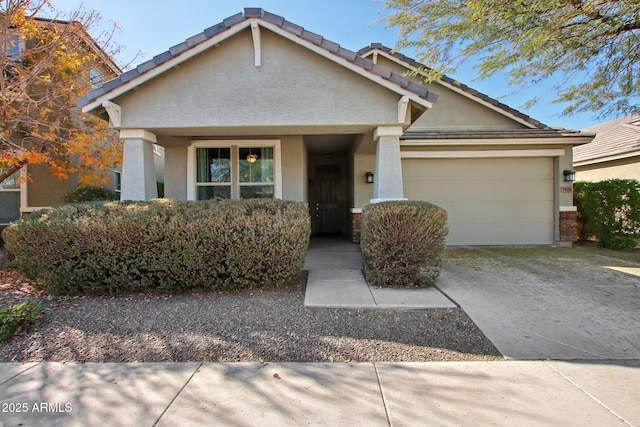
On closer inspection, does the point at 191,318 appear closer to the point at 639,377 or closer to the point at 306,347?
the point at 306,347

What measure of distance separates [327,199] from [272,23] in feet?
21.7

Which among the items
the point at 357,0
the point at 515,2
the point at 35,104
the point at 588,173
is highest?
the point at 357,0

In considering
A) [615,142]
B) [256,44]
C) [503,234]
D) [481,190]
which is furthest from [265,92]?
[615,142]

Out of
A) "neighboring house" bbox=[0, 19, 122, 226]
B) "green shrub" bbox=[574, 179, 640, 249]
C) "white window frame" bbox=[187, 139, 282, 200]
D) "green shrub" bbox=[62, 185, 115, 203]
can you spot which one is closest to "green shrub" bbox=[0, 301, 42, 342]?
"white window frame" bbox=[187, 139, 282, 200]

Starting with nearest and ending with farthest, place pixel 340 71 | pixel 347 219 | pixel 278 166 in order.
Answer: pixel 340 71, pixel 278 166, pixel 347 219

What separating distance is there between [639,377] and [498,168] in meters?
6.92

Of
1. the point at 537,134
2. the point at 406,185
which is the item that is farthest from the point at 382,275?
the point at 537,134

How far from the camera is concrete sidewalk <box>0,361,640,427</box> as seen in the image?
2.15 metres

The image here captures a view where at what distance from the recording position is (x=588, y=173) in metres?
12.2

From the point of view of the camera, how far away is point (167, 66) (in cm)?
542

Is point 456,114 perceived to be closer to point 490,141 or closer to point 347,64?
point 490,141

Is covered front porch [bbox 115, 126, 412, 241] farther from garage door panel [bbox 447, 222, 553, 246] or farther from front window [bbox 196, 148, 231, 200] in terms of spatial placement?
garage door panel [bbox 447, 222, 553, 246]

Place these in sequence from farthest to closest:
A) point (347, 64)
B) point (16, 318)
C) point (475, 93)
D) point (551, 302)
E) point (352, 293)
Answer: point (475, 93) < point (347, 64) < point (352, 293) < point (551, 302) < point (16, 318)

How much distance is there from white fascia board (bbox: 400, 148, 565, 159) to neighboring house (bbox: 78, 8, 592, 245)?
29mm
